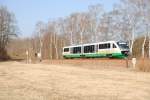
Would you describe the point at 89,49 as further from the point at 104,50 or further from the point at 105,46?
the point at 105,46

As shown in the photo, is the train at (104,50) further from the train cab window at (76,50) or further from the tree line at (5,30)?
the tree line at (5,30)

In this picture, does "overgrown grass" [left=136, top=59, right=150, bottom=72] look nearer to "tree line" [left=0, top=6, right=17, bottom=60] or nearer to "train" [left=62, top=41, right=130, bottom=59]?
"train" [left=62, top=41, right=130, bottom=59]

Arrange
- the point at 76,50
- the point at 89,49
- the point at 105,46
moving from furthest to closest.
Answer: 1. the point at 76,50
2. the point at 89,49
3. the point at 105,46

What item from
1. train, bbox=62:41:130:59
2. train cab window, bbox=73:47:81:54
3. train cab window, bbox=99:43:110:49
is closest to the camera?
train, bbox=62:41:130:59

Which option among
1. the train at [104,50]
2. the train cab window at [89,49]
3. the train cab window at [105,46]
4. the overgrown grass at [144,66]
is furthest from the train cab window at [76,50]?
the overgrown grass at [144,66]

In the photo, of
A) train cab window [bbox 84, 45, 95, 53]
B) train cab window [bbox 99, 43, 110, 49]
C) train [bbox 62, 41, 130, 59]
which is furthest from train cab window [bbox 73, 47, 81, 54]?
train cab window [bbox 99, 43, 110, 49]

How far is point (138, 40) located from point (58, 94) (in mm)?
58349

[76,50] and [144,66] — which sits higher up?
[76,50]

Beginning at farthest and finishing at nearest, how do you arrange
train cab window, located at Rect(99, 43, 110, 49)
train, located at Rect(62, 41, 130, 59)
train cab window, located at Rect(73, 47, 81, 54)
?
train cab window, located at Rect(73, 47, 81, 54) < train cab window, located at Rect(99, 43, 110, 49) < train, located at Rect(62, 41, 130, 59)

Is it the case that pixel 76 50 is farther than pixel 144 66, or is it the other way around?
pixel 76 50

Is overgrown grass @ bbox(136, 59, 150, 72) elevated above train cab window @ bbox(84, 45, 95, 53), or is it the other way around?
train cab window @ bbox(84, 45, 95, 53)

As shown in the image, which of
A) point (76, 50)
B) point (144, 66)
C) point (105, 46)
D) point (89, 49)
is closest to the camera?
point (144, 66)

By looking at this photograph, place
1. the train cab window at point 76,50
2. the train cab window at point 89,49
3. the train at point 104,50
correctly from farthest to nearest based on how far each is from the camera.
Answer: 1. the train cab window at point 76,50
2. the train cab window at point 89,49
3. the train at point 104,50

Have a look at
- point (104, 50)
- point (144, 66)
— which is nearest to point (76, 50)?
point (104, 50)
